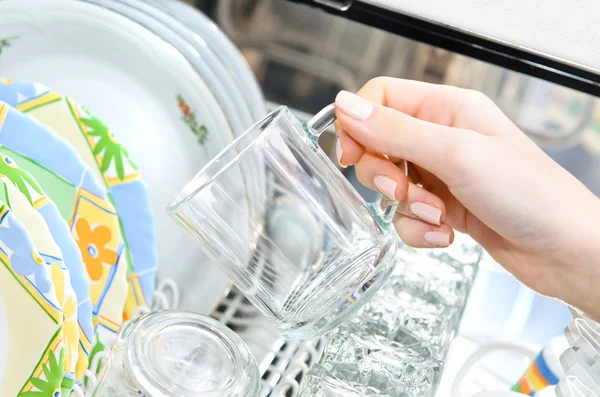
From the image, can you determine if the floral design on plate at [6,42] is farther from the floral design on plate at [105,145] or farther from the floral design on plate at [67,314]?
the floral design on plate at [67,314]

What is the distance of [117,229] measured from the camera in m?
0.64

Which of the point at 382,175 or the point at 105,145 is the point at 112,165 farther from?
the point at 382,175

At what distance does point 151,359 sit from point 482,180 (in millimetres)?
271

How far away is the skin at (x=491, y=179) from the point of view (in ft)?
1.74

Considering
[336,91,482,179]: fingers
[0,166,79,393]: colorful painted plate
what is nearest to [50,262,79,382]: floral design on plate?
[0,166,79,393]: colorful painted plate

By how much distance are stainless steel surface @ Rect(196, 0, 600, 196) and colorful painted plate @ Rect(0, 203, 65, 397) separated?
53cm

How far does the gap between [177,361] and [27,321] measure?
129 millimetres

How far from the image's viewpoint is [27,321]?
0.50 meters

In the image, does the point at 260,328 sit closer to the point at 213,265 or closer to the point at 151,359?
the point at 213,265

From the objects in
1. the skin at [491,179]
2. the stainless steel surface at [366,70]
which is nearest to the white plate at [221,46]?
the stainless steel surface at [366,70]

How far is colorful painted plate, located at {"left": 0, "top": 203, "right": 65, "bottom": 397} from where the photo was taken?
0.48 meters

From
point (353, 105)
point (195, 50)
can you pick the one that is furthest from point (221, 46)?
point (353, 105)

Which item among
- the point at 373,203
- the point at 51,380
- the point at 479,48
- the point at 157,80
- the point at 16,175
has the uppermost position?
the point at 479,48

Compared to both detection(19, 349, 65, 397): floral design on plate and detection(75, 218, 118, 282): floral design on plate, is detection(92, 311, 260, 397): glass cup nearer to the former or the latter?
detection(19, 349, 65, 397): floral design on plate
